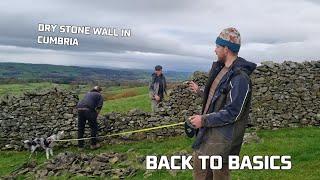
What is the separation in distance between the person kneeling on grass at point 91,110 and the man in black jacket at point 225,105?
11.8 meters

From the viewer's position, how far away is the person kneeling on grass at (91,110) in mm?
18328

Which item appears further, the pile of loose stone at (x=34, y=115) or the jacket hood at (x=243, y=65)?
the pile of loose stone at (x=34, y=115)

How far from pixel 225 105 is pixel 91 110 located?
12.3 m

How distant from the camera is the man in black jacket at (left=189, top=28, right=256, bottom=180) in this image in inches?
256

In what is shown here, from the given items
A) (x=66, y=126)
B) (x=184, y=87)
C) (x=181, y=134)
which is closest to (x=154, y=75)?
(x=184, y=87)

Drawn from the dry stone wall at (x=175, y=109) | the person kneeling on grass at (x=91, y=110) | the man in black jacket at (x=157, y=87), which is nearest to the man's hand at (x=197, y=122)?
the person kneeling on grass at (x=91, y=110)

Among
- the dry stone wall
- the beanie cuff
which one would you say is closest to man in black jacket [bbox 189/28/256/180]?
the beanie cuff

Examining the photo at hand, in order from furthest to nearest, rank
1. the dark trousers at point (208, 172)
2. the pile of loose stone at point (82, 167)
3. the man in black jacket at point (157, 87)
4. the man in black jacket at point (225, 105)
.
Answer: the man in black jacket at point (157, 87)
the pile of loose stone at point (82, 167)
the dark trousers at point (208, 172)
the man in black jacket at point (225, 105)

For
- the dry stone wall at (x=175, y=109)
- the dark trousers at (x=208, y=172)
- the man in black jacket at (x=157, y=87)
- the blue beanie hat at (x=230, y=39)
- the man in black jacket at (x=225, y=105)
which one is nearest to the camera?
the man in black jacket at (x=225, y=105)

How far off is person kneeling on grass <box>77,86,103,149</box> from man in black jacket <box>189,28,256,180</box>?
1176cm

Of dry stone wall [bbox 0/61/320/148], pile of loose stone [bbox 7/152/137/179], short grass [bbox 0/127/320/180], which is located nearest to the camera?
short grass [bbox 0/127/320/180]

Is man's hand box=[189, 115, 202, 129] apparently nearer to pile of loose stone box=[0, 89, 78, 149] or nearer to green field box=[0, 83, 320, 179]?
green field box=[0, 83, 320, 179]

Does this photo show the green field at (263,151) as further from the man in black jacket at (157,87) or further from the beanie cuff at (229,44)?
the beanie cuff at (229,44)

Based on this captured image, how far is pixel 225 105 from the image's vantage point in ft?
21.6
